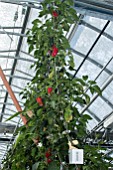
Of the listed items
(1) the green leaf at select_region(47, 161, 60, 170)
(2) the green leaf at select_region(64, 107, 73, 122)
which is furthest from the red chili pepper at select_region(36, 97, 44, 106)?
(1) the green leaf at select_region(47, 161, 60, 170)

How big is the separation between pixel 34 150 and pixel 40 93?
39 cm

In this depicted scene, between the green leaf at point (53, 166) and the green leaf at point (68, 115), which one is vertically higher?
the green leaf at point (68, 115)

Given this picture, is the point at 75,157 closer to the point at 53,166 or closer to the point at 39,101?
the point at 53,166

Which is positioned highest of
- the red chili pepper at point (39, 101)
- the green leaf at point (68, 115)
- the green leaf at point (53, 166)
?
the red chili pepper at point (39, 101)

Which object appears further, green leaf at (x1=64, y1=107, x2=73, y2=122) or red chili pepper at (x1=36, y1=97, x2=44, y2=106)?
red chili pepper at (x1=36, y1=97, x2=44, y2=106)

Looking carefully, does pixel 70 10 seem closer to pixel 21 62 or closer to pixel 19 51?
pixel 19 51

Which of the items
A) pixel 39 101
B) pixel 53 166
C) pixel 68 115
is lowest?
pixel 53 166

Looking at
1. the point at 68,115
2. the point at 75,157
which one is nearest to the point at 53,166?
the point at 75,157

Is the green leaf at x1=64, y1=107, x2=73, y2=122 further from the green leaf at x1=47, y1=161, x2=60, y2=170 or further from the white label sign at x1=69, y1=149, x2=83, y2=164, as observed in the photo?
the green leaf at x1=47, y1=161, x2=60, y2=170

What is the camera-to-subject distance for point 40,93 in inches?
89.9

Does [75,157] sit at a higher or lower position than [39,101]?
lower

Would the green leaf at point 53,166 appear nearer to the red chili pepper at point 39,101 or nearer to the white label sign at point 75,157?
the white label sign at point 75,157

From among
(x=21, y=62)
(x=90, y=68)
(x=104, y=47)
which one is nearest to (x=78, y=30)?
(x=104, y=47)

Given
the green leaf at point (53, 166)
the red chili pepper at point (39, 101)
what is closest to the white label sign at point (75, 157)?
the green leaf at point (53, 166)
